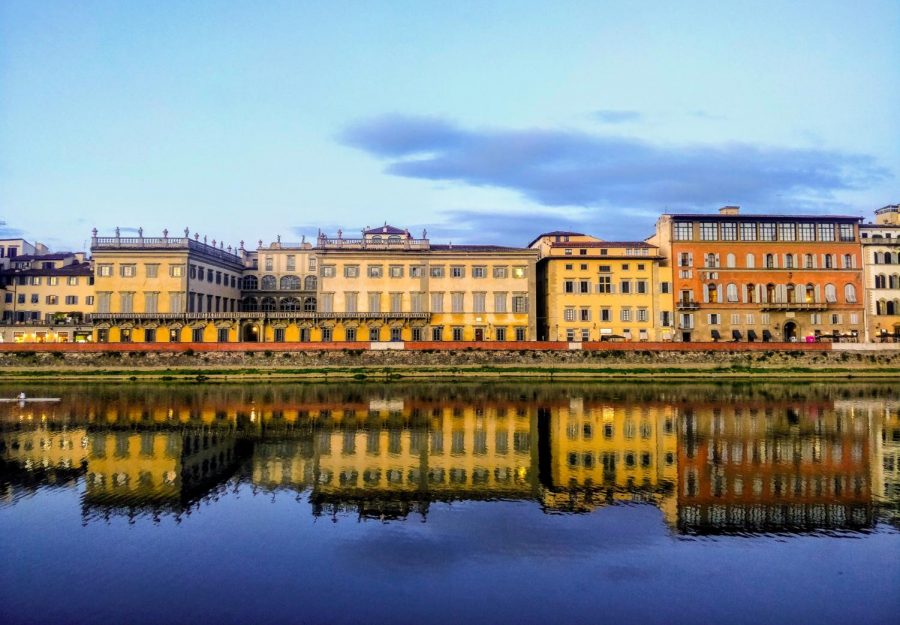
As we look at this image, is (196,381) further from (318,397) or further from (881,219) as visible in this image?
(881,219)

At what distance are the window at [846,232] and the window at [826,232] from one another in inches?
41.5

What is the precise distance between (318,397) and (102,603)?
33.6 metres

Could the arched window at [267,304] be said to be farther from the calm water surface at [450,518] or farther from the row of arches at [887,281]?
the row of arches at [887,281]

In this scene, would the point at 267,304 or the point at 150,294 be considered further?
the point at 267,304

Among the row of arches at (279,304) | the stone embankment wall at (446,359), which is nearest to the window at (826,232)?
the stone embankment wall at (446,359)

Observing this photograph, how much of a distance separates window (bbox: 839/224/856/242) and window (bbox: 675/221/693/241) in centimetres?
1642

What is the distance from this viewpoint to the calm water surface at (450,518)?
1339cm

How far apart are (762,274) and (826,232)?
28.0 ft

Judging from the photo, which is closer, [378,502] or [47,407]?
[378,502]

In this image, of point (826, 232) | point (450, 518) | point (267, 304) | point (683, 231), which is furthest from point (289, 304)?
point (450, 518)

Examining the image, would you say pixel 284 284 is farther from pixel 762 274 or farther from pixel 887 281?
pixel 887 281

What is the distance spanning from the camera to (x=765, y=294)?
7125 centimetres

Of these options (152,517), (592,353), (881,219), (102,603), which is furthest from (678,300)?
(102,603)

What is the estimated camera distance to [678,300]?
7062 centimetres
